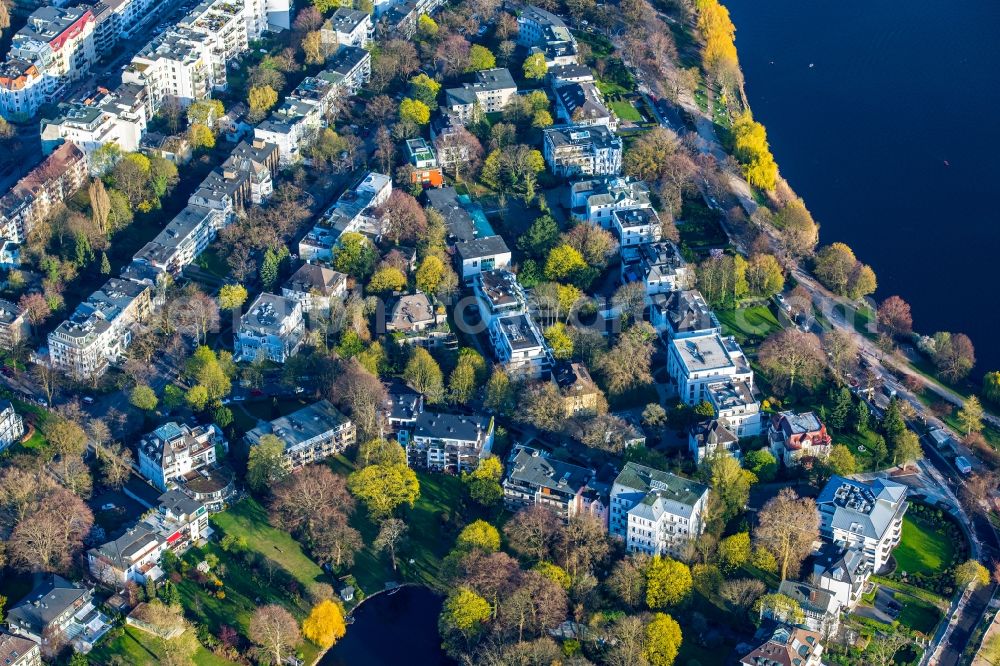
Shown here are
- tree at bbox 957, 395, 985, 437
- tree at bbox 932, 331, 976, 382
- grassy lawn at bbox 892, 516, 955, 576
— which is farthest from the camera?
tree at bbox 932, 331, 976, 382

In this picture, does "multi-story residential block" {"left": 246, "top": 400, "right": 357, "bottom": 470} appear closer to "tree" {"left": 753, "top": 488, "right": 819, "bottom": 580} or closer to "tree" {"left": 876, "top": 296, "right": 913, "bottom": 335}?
"tree" {"left": 753, "top": 488, "right": 819, "bottom": 580}

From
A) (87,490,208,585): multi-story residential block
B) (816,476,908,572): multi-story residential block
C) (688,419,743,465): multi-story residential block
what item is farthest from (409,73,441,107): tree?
(816,476,908,572): multi-story residential block

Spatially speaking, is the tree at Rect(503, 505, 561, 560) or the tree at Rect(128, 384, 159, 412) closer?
the tree at Rect(503, 505, 561, 560)

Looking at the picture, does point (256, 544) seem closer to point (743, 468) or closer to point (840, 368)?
point (743, 468)

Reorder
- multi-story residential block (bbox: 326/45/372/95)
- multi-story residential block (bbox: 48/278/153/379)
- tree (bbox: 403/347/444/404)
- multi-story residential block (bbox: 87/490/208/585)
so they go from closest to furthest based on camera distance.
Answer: multi-story residential block (bbox: 87/490/208/585) → tree (bbox: 403/347/444/404) → multi-story residential block (bbox: 48/278/153/379) → multi-story residential block (bbox: 326/45/372/95)

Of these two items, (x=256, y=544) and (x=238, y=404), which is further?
(x=238, y=404)

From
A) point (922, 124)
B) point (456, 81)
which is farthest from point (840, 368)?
point (456, 81)
